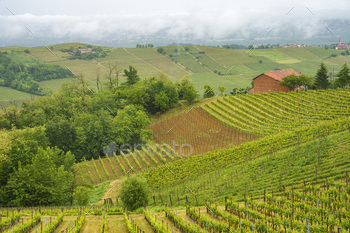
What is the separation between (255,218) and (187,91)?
42.3 m

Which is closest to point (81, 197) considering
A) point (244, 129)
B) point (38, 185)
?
point (38, 185)

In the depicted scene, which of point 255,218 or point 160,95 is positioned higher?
point 160,95

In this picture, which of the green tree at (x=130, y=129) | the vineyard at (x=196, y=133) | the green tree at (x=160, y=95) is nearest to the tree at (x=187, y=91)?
the green tree at (x=160, y=95)

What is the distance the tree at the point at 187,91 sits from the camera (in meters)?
57.1

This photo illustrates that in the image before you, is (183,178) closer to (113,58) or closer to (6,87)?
(6,87)

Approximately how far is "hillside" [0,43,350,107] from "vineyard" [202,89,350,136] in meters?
26.7

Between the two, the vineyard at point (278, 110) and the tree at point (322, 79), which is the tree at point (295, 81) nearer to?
the tree at point (322, 79)

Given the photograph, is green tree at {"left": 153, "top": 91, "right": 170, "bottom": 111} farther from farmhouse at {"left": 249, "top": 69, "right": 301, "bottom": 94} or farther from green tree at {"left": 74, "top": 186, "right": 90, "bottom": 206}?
green tree at {"left": 74, "top": 186, "right": 90, "bottom": 206}

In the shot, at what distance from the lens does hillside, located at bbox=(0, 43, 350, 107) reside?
85.6 meters

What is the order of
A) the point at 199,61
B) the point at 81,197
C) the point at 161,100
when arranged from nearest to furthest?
the point at 81,197
the point at 161,100
the point at 199,61

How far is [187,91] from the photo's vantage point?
5722cm

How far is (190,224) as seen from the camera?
1644 cm

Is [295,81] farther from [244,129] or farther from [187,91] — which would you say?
[187,91]

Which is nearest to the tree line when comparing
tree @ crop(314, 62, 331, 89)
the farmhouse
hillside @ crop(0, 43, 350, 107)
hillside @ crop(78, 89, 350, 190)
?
hillside @ crop(78, 89, 350, 190)
